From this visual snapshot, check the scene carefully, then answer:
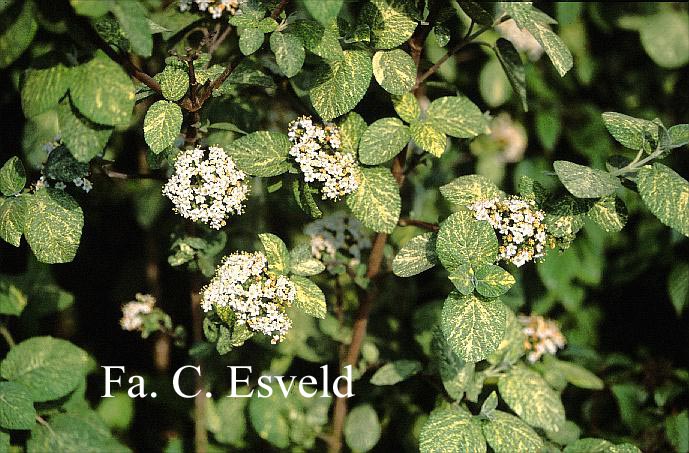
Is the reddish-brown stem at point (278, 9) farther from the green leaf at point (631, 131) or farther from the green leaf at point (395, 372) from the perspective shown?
the green leaf at point (395, 372)

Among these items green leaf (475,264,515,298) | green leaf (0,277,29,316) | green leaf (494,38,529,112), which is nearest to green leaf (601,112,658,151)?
green leaf (494,38,529,112)

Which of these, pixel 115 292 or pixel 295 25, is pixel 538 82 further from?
pixel 115 292

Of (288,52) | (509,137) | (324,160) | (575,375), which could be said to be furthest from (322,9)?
(509,137)

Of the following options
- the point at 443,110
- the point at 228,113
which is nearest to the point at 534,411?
the point at 443,110

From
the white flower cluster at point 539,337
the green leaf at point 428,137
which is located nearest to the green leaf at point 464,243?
the green leaf at point 428,137

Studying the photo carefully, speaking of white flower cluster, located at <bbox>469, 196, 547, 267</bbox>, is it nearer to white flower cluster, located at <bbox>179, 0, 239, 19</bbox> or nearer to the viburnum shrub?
the viburnum shrub

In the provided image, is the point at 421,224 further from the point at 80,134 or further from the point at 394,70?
the point at 80,134
